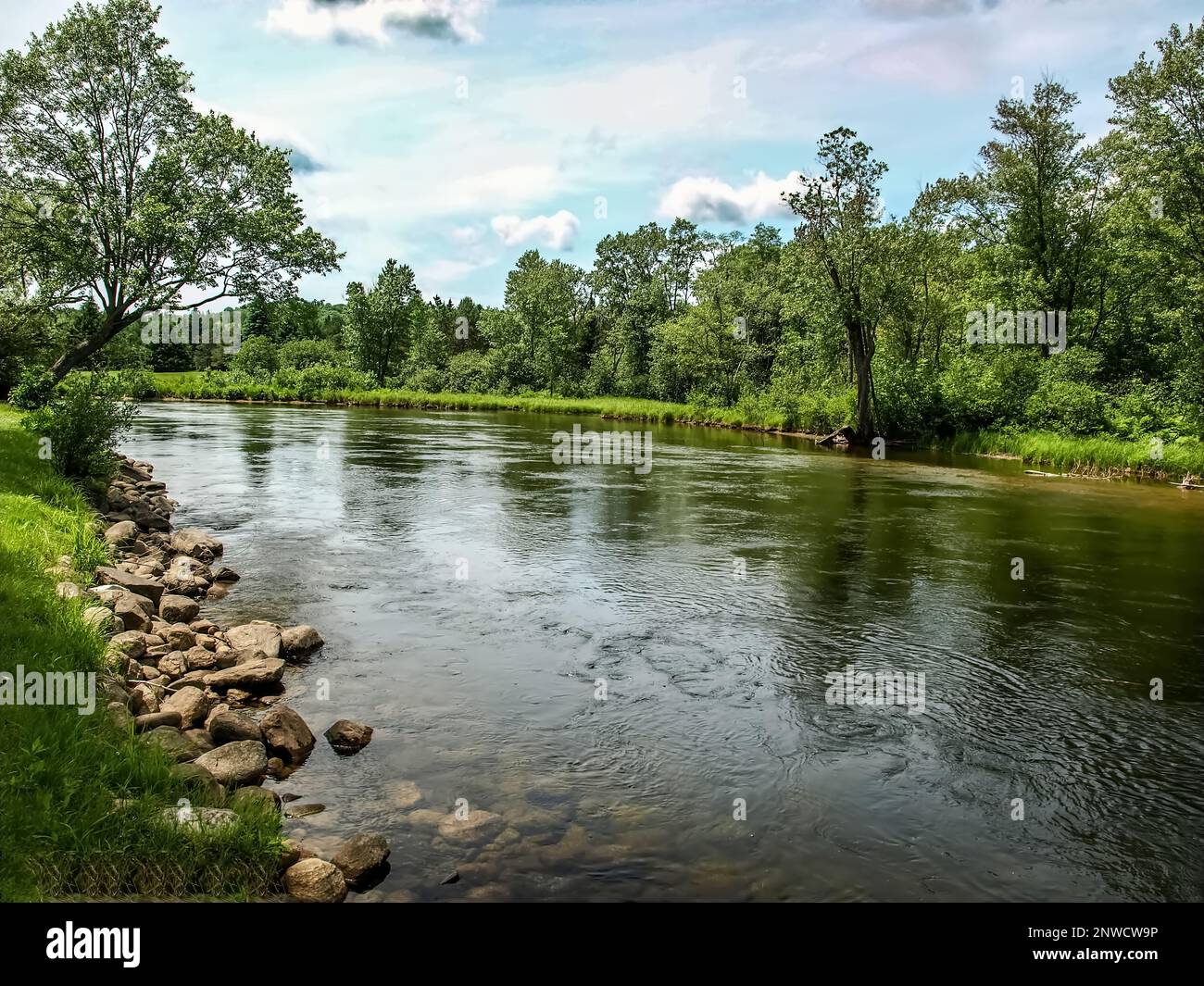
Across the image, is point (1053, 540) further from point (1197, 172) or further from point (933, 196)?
point (933, 196)

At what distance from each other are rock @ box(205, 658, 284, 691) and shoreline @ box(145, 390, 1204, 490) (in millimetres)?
31442

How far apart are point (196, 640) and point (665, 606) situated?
22.4ft

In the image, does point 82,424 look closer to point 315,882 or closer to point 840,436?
point 315,882

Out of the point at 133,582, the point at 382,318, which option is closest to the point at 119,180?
the point at 133,582

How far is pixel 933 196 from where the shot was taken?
1889 inches

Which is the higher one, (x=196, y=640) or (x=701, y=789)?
(x=196, y=640)

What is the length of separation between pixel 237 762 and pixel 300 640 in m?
3.69

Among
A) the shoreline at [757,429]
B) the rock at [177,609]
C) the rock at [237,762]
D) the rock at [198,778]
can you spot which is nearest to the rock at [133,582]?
the rock at [177,609]

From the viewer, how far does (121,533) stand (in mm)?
14484

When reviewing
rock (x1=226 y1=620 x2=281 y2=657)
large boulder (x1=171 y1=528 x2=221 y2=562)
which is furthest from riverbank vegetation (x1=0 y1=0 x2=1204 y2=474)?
rock (x1=226 y1=620 x2=281 y2=657)

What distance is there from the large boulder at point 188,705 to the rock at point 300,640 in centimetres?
227
